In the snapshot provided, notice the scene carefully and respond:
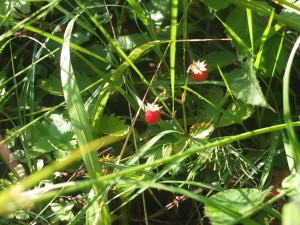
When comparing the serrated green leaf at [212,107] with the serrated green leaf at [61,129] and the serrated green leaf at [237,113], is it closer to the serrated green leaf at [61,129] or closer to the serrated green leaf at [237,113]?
the serrated green leaf at [237,113]

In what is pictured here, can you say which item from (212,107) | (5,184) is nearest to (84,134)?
(5,184)

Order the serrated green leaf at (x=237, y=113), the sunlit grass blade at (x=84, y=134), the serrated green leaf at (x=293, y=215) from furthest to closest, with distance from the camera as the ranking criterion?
the serrated green leaf at (x=237, y=113)
the sunlit grass blade at (x=84, y=134)
the serrated green leaf at (x=293, y=215)

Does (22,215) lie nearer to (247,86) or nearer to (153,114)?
(153,114)

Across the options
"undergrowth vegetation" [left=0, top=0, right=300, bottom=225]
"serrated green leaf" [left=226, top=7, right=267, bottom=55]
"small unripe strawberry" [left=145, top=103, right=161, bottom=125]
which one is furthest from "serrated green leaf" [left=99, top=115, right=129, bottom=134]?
"serrated green leaf" [left=226, top=7, right=267, bottom=55]

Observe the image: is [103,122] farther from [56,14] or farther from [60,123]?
[56,14]

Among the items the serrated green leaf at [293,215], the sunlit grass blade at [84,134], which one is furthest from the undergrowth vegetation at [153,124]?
the serrated green leaf at [293,215]

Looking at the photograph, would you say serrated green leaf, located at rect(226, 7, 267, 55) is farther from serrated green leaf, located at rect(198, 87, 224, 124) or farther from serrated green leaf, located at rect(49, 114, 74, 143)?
serrated green leaf, located at rect(49, 114, 74, 143)
